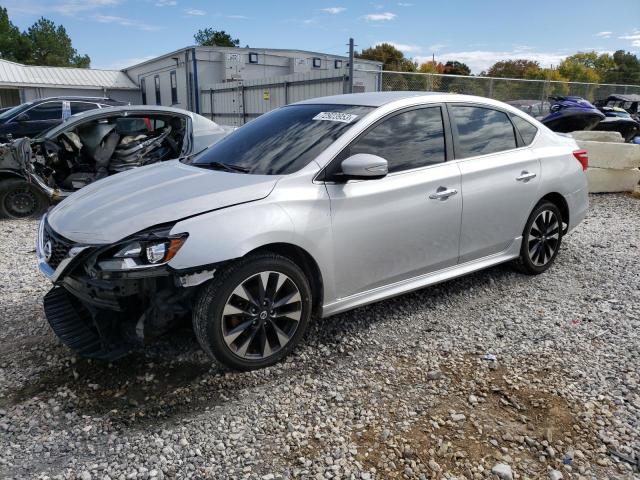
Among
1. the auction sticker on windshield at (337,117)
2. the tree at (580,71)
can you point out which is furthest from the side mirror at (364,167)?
the tree at (580,71)

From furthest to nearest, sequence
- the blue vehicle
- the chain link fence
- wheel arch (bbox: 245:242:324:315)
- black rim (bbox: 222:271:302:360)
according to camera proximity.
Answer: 1. the chain link fence
2. the blue vehicle
3. wheel arch (bbox: 245:242:324:315)
4. black rim (bbox: 222:271:302:360)

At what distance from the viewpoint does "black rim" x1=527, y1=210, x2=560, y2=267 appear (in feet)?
15.5

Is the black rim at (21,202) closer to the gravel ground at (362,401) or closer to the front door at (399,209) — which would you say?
the gravel ground at (362,401)

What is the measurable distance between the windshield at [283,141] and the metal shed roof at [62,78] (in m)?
34.6

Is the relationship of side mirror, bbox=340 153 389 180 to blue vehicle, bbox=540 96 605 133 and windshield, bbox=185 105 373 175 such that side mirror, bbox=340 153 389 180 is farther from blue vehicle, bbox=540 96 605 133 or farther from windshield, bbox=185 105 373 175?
blue vehicle, bbox=540 96 605 133

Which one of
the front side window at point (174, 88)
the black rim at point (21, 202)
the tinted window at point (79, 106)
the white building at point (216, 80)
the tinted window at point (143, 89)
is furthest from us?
the tinted window at point (143, 89)

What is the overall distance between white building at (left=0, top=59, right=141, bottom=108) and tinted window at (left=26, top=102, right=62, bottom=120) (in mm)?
25043

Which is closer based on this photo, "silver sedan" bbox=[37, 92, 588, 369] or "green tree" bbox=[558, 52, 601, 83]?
"silver sedan" bbox=[37, 92, 588, 369]

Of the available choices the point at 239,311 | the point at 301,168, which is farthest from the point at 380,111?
the point at 239,311

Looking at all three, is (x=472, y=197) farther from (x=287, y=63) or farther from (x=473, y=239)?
(x=287, y=63)

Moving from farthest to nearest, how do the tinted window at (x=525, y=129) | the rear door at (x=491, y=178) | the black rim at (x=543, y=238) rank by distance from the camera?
the black rim at (x=543, y=238)
the tinted window at (x=525, y=129)
the rear door at (x=491, y=178)

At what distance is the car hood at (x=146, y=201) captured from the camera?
2.87 metres

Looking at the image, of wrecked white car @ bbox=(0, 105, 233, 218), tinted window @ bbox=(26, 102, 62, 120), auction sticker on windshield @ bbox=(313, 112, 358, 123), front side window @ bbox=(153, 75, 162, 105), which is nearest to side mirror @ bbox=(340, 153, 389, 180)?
auction sticker on windshield @ bbox=(313, 112, 358, 123)

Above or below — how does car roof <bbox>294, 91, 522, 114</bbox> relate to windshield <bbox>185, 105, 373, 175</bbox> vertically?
above
